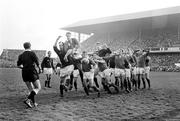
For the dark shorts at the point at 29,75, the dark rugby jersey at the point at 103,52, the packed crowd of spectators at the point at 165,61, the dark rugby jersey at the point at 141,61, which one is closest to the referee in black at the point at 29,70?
the dark shorts at the point at 29,75

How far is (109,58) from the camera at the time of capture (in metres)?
9.73

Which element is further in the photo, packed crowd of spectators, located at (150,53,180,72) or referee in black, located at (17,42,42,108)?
packed crowd of spectators, located at (150,53,180,72)

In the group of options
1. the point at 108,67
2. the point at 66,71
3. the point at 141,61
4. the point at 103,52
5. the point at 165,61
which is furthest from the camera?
the point at 165,61

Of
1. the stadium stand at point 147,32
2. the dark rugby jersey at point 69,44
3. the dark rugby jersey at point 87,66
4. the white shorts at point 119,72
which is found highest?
the stadium stand at point 147,32

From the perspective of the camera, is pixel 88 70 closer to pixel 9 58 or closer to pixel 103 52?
pixel 103 52

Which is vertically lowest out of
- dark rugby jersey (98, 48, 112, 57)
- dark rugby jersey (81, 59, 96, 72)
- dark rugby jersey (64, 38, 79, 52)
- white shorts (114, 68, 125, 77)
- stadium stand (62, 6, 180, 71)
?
white shorts (114, 68, 125, 77)

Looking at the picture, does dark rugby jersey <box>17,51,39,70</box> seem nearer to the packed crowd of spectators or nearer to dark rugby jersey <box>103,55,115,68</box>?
dark rugby jersey <box>103,55,115,68</box>

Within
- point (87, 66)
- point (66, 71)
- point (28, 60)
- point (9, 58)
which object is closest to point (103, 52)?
point (87, 66)

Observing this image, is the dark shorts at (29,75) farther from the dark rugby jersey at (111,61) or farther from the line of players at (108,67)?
the dark rugby jersey at (111,61)

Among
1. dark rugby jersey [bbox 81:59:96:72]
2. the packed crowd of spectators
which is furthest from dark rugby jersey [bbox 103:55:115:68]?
the packed crowd of spectators

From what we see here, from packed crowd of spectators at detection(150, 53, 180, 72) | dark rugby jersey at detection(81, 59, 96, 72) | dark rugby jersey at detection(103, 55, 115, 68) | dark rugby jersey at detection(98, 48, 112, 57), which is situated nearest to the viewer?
dark rugby jersey at detection(81, 59, 96, 72)

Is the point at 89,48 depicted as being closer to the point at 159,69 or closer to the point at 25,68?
the point at 159,69

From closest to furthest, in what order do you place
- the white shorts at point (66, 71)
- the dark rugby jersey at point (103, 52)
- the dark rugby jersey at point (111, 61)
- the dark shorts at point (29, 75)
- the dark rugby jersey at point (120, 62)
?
the dark shorts at point (29, 75)
the white shorts at point (66, 71)
the dark rugby jersey at point (120, 62)
the dark rugby jersey at point (103, 52)
the dark rugby jersey at point (111, 61)

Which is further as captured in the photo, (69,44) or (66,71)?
(69,44)
